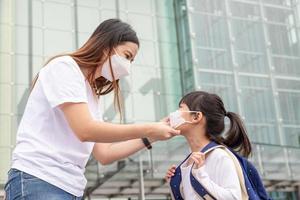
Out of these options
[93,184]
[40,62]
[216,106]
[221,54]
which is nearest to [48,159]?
[216,106]

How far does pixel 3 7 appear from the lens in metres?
14.8

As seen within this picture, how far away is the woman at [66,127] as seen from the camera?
7.41ft

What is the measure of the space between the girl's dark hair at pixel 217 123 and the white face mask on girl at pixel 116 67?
1.99 feet

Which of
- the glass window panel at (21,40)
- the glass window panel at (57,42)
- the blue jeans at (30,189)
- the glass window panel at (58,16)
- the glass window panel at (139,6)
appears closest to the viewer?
the blue jeans at (30,189)

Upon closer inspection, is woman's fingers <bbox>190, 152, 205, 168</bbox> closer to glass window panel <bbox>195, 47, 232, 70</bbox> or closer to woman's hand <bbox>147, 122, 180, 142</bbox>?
woman's hand <bbox>147, 122, 180, 142</bbox>

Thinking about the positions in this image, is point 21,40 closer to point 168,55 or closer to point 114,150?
point 168,55

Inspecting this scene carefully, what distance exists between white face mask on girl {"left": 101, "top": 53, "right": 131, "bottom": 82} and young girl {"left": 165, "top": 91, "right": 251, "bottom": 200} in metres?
0.42

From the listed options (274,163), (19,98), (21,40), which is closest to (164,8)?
(21,40)

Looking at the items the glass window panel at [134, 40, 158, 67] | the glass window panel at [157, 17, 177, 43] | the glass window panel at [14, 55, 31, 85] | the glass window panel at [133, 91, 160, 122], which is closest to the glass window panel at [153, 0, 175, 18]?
the glass window panel at [157, 17, 177, 43]

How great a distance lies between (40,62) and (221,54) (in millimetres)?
5447

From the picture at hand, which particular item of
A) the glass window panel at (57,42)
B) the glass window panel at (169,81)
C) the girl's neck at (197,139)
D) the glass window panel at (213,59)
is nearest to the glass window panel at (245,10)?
the glass window panel at (213,59)

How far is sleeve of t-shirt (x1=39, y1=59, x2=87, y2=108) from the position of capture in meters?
2.29

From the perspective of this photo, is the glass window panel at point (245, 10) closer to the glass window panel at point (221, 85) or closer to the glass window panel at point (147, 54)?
the glass window panel at point (221, 85)

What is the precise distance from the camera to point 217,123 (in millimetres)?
3133
